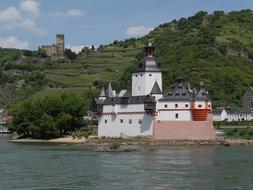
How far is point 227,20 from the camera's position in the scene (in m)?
163

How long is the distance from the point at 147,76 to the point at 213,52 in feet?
198

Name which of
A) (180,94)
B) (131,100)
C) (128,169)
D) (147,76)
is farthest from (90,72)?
(128,169)

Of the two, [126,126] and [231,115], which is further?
[231,115]

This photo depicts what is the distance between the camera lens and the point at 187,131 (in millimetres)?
69875

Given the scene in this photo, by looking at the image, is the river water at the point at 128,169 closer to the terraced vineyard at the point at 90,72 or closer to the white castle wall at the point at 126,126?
the white castle wall at the point at 126,126

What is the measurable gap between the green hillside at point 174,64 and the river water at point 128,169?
57.5 meters

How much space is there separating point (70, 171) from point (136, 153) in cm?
1456

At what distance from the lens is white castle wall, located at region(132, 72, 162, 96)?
7350 cm

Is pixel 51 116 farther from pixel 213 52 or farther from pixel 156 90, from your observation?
pixel 213 52

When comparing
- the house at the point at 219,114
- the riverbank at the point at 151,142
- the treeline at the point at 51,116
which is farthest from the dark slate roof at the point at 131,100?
the house at the point at 219,114

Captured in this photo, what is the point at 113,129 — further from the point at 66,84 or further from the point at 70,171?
the point at 66,84

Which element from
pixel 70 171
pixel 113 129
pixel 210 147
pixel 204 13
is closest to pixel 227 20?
pixel 204 13

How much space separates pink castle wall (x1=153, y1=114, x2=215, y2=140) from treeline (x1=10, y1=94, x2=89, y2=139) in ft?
51.9


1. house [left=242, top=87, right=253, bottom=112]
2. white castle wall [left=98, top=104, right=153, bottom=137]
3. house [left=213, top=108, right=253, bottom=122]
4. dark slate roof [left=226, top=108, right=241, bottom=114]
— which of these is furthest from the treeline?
house [left=242, top=87, right=253, bottom=112]
